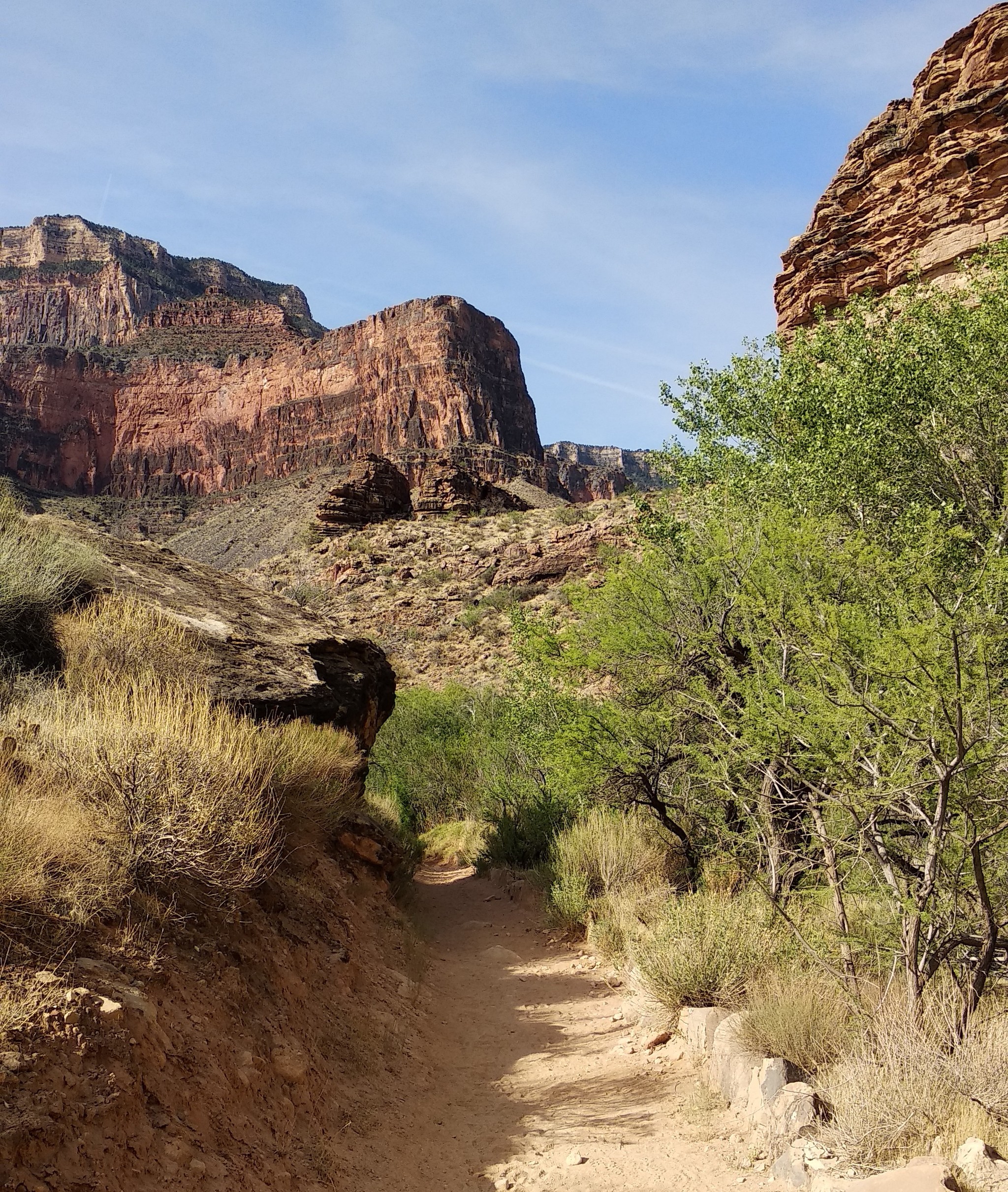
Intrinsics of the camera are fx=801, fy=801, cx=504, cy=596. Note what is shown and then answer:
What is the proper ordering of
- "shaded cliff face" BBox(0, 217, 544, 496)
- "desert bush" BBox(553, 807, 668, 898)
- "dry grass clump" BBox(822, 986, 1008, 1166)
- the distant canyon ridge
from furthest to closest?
"shaded cliff face" BBox(0, 217, 544, 496) < the distant canyon ridge < "desert bush" BBox(553, 807, 668, 898) < "dry grass clump" BBox(822, 986, 1008, 1166)

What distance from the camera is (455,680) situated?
30.9 meters

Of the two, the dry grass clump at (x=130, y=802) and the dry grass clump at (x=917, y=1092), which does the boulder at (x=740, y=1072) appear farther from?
the dry grass clump at (x=130, y=802)

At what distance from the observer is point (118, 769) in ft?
16.4

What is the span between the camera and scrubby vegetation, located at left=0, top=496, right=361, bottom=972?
429 cm

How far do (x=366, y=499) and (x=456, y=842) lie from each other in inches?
1629

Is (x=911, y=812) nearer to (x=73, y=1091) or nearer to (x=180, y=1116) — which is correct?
(x=180, y=1116)

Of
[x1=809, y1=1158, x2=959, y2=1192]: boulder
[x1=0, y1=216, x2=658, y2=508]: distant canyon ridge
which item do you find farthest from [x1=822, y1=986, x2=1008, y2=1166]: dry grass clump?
[x1=0, y1=216, x2=658, y2=508]: distant canyon ridge

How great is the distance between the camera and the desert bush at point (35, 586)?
7.32 metres

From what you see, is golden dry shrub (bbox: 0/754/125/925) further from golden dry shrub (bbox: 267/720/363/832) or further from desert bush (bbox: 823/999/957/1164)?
desert bush (bbox: 823/999/957/1164)

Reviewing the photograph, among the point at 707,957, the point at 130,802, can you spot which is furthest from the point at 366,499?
the point at 130,802

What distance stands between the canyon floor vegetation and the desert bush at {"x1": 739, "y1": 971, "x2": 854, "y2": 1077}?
0.05 feet

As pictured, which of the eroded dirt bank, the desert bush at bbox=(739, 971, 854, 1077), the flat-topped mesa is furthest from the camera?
the flat-topped mesa

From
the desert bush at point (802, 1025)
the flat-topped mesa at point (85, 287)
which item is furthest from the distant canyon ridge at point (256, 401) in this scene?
the desert bush at point (802, 1025)

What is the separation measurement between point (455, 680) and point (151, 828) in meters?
26.1
